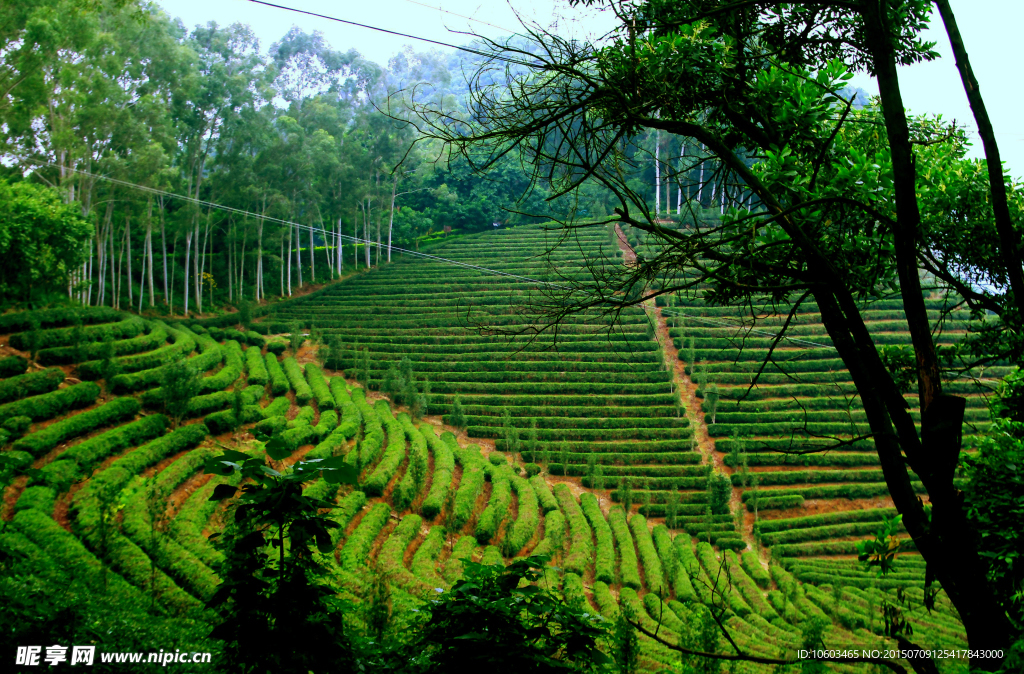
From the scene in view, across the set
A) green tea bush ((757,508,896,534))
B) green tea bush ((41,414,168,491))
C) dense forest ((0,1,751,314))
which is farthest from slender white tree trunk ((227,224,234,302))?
green tea bush ((757,508,896,534))

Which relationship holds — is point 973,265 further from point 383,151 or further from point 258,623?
point 383,151

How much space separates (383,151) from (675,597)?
81.9 feet

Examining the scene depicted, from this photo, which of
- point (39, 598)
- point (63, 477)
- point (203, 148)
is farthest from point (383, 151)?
point (39, 598)

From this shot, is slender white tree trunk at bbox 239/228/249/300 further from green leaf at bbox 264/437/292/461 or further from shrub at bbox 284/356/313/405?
green leaf at bbox 264/437/292/461

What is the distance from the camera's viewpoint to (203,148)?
89.6 ft

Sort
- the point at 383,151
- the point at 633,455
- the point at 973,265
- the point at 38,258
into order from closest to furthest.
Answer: the point at 973,265
the point at 38,258
the point at 633,455
the point at 383,151

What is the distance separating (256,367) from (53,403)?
7.00 meters

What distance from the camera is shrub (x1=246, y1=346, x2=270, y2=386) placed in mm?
18531

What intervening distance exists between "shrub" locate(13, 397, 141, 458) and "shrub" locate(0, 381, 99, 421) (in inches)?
13.1

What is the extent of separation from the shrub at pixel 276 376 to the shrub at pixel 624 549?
973cm

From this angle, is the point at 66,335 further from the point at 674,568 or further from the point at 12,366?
the point at 674,568

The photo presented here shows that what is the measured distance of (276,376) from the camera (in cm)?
1967

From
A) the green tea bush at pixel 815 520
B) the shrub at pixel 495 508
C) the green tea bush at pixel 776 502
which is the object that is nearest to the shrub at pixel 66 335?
the shrub at pixel 495 508

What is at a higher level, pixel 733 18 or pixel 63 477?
pixel 733 18
